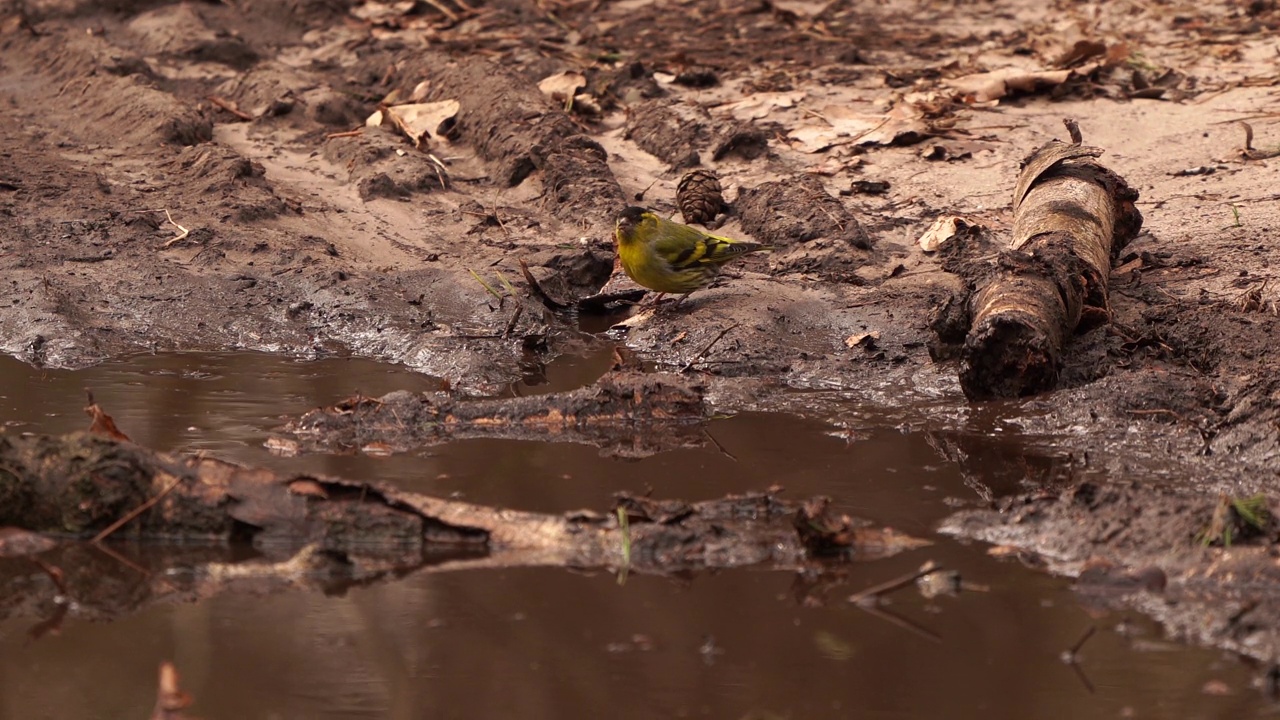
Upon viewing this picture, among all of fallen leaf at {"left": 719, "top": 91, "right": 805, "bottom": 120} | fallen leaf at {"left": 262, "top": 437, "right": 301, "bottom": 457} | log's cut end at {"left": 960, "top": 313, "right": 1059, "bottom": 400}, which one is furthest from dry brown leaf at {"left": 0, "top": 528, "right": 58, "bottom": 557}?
fallen leaf at {"left": 719, "top": 91, "right": 805, "bottom": 120}

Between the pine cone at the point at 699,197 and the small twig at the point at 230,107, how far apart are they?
3.62m

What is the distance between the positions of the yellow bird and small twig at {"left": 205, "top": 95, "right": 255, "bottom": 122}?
13.8 ft

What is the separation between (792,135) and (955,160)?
3.83 ft

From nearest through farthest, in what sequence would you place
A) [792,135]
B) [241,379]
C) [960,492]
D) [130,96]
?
[960,492] → [241,379] → [792,135] → [130,96]

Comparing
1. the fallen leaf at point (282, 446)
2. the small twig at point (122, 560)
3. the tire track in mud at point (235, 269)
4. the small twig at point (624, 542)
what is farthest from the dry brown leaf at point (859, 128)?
the small twig at point (122, 560)

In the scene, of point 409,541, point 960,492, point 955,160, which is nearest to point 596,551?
point 409,541

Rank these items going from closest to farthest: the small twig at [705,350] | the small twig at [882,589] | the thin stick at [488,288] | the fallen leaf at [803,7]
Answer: the small twig at [882,589] < the small twig at [705,350] < the thin stick at [488,288] < the fallen leaf at [803,7]

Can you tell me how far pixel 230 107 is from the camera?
33.8 ft

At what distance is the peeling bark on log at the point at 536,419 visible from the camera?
17.9 ft

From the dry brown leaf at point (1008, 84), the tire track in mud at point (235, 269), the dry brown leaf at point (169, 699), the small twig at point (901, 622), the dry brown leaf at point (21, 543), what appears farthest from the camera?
→ the dry brown leaf at point (1008, 84)

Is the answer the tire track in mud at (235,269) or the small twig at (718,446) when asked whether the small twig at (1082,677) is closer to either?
the small twig at (718,446)

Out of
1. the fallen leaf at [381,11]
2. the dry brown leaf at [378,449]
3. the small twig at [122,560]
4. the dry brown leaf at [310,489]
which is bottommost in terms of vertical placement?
the fallen leaf at [381,11]

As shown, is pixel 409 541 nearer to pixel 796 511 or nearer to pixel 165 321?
pixel 796 511

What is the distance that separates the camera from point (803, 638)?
12.5 feet
